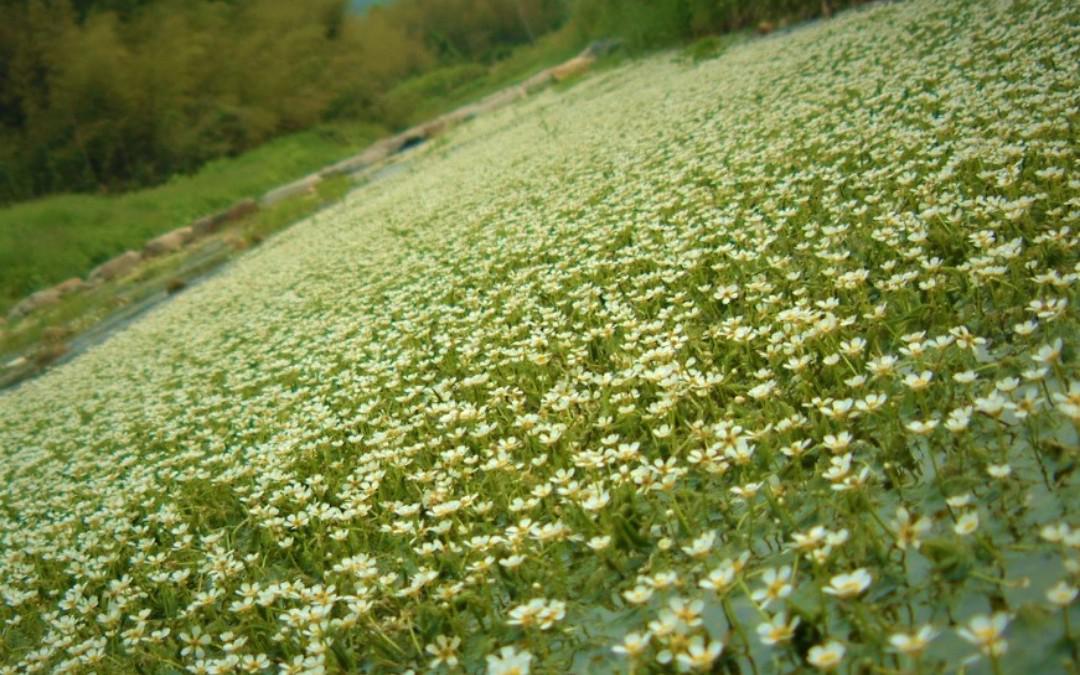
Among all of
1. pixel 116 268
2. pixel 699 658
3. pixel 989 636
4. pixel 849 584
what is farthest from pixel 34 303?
pixel 989 636

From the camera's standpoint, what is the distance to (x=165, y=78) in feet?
87.7

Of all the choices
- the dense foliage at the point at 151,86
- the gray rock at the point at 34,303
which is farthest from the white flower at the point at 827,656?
the dense foliage at the point at 151,86

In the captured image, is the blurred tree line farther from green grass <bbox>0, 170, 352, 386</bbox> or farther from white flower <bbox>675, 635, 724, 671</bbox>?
white flower <bbox>675, 635, 724, 671</bbox>

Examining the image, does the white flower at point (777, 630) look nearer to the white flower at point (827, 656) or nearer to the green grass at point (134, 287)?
the white flower at point (827, 656)

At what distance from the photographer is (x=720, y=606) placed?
2.14 m

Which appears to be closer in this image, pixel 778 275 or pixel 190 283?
pixel 778 275

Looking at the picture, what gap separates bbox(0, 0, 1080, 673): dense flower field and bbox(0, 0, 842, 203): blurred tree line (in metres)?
14.1

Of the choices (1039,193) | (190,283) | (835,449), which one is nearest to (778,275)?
(1039,193)

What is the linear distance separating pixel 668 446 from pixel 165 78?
28.4 meters

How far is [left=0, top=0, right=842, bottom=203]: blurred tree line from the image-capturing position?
81.2 ft

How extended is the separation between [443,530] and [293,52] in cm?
3499

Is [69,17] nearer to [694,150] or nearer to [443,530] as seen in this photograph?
[694,150]

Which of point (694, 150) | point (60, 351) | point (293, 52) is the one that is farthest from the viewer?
point (293, 52)

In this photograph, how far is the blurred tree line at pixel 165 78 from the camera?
24.8 meters
